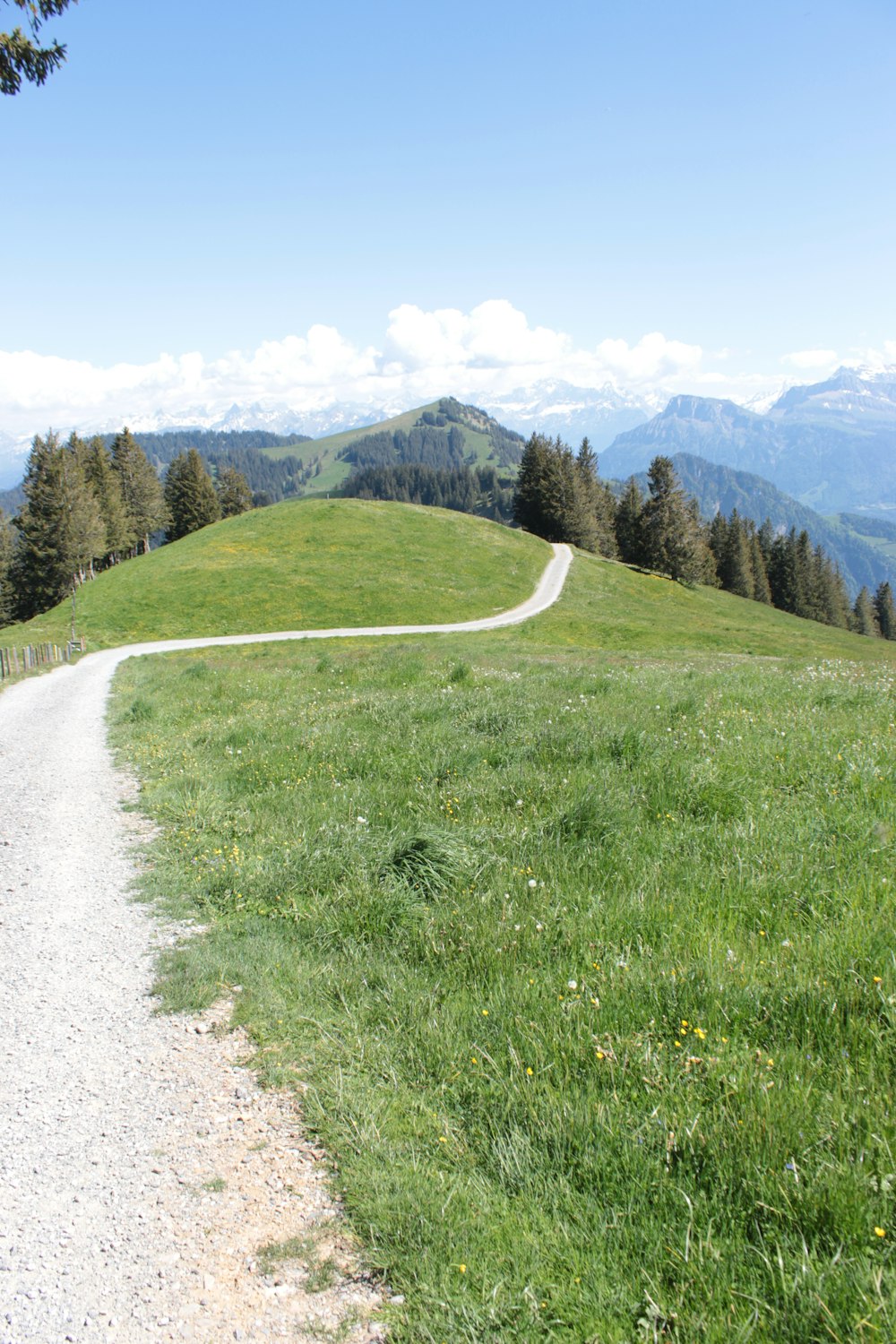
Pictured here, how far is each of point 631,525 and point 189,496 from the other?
2435 inches

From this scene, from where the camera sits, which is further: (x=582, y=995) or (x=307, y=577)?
(x=307, y=577)

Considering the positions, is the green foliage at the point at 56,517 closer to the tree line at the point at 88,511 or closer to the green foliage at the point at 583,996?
the tree line at the point at 88,511

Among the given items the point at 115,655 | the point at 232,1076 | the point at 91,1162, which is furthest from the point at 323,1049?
the point at 115,655

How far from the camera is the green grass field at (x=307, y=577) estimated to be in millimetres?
51906

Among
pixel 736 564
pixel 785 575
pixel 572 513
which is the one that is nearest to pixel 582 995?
pixel 572 513

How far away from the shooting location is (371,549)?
218ft

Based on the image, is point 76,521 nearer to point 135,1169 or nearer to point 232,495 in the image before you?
point 232,495

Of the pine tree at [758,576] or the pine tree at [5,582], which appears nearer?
the pine tree at [5,582]

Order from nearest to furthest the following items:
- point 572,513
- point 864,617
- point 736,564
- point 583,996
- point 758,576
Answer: point 583,996 < point 572,513 < point 736,564 < point 758,576 < point 864,617

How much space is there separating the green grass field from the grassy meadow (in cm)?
4174

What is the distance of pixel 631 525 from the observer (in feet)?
317

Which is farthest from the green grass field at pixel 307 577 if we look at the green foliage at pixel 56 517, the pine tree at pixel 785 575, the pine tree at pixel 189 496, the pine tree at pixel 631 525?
the pine tree at pixel 785 575

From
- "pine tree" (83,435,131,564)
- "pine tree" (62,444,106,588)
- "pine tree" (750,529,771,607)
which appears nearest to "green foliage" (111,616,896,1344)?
"pine tree" (62,444,106,588)

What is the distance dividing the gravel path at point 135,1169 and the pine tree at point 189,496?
100 m
